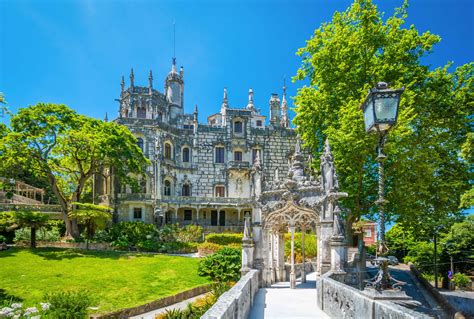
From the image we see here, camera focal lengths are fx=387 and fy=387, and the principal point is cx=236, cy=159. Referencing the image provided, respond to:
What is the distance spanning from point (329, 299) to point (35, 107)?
2716 cm

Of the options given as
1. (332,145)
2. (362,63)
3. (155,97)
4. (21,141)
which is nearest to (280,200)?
(332,145)

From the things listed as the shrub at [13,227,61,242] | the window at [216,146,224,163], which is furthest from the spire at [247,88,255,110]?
the shrub at [13,227,61,242]

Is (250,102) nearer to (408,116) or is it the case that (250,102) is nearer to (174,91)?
(174,91)

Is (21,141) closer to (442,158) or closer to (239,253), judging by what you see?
(239,253)

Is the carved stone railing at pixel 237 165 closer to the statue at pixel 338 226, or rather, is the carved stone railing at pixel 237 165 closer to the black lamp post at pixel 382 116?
the statue at pixel 338 226

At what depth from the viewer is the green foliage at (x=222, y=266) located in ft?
67.5

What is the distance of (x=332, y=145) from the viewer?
20.4 meters

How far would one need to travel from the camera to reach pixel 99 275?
2134cm

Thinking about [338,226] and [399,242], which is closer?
[338,226]

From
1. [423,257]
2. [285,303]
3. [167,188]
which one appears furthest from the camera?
[167,188]

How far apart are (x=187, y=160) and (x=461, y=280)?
29.8m

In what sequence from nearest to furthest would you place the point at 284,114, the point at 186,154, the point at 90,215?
the point at 90,215, the point at 186,154, the point at 284,114

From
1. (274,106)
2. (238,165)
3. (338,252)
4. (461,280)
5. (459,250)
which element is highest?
(274,106)

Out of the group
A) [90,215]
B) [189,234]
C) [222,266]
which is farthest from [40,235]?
[222,266]
